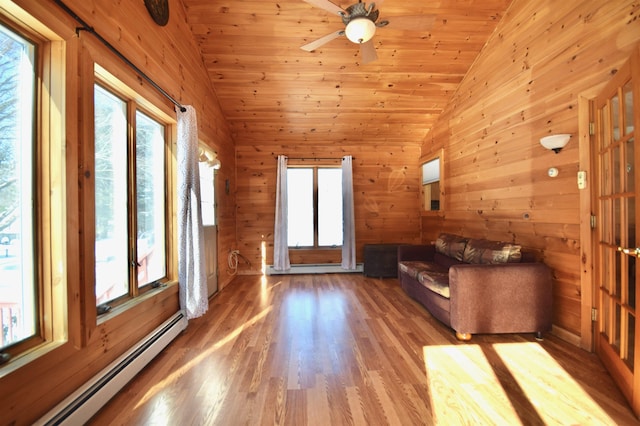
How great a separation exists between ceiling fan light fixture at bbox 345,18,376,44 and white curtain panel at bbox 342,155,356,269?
2859 millimetres

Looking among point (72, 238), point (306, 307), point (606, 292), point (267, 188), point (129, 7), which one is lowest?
point (306, 307)

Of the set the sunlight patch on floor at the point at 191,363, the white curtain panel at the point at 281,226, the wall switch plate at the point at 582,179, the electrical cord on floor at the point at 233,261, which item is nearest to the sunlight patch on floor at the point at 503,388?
the wall switch plate at the point at 582,179

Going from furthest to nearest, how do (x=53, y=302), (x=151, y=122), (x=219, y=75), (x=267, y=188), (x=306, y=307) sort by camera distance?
1. (x=267, y=188)
2. (x=219, y=75)
3. (x=306, y=307)
4. (x=151, y=122)
5. (x=53, y=302)

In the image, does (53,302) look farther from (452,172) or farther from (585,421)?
(452,172)

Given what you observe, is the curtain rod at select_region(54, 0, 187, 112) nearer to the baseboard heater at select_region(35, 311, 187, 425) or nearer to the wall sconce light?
the baseboard heater at select_region(35, 311, 187, 425)

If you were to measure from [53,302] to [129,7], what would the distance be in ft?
6.71

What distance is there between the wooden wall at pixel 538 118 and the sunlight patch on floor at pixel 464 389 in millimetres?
1086

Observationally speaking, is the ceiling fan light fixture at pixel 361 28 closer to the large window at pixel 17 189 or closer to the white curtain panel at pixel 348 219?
the large window at pixel 17 189

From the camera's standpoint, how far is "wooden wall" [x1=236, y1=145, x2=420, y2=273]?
493 cm

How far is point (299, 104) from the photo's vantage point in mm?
4012

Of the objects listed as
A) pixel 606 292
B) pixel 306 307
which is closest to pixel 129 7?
pixel 306 307

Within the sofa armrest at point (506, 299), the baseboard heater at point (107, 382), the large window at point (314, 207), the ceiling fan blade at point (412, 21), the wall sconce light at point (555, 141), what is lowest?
the baseboard heater at point (107, 382)

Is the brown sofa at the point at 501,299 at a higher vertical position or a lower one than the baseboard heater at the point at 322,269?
higher

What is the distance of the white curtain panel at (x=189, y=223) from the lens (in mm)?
2453
